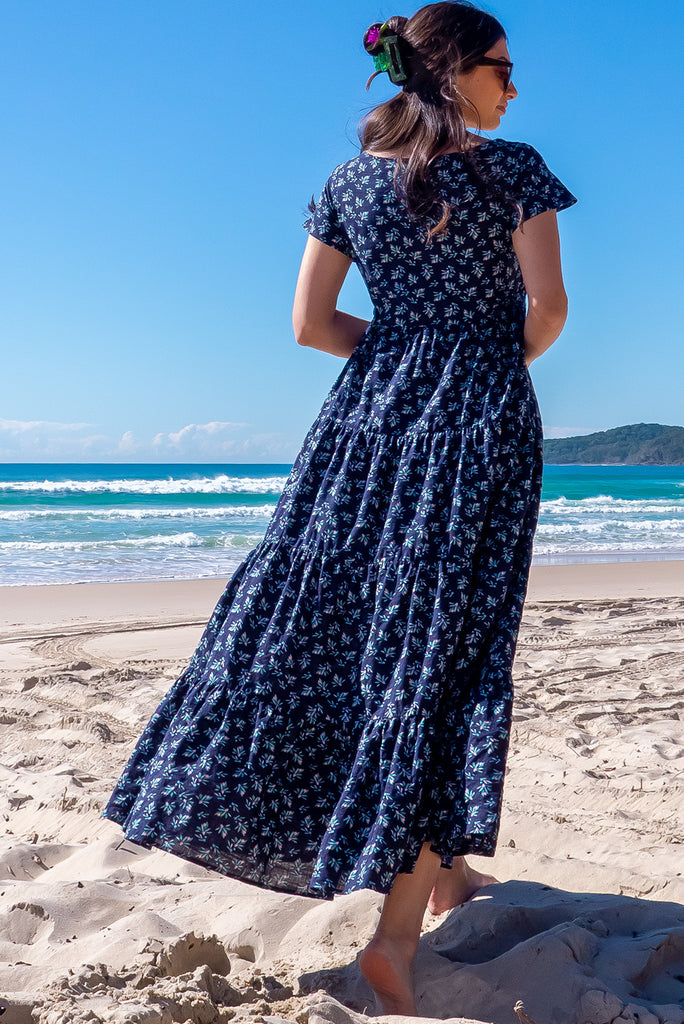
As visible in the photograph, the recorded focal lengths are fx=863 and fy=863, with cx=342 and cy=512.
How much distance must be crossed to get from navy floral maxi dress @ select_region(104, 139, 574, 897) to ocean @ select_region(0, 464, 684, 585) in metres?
7.45

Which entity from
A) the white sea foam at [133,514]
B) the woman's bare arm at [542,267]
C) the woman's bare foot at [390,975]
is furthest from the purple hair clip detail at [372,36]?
the white sea foam at [133,514]

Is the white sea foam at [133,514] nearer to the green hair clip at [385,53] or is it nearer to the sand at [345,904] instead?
the sand at [345,904]

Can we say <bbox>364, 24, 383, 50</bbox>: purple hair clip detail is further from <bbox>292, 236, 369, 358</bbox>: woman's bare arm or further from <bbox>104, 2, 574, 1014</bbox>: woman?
<bbox>292, 236, 369, 358</bbox>: woman's bare arm

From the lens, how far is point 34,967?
5.69ft

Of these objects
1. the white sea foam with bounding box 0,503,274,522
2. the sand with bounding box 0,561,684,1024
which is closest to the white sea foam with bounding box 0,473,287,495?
the white sea foam with bounding box 0,503,274,522

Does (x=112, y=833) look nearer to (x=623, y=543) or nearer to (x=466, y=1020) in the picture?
(x=466, y=1020)

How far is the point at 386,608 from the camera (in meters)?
1.67

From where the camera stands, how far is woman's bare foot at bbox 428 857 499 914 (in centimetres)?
208

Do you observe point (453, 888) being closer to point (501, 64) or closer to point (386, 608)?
point (386, 608)

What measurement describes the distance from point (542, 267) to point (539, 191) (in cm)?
14

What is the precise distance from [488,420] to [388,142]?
615 mm

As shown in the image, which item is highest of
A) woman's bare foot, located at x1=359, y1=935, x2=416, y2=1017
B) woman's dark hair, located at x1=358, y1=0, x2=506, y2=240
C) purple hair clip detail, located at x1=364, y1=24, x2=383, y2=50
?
purple hair clip detail, located at x1=364, y1=24, x2=383, y2=50

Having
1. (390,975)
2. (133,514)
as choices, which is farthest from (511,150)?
(133,514)

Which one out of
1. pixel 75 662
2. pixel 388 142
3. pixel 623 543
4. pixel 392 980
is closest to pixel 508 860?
pixel 392 980
